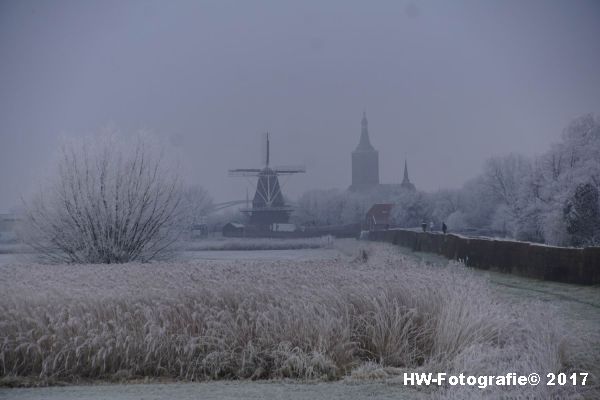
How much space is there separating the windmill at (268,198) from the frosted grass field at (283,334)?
75.3 m

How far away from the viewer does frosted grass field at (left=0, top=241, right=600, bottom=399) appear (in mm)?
8938

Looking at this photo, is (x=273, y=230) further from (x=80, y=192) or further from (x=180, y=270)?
(x=180, y=270)

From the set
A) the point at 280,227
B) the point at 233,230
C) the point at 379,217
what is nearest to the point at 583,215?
the point at 280,227

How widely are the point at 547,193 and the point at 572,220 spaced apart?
8.59m

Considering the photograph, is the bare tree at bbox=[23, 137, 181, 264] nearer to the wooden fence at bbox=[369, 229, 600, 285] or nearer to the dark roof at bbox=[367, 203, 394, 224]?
the wooden fence at bbox=[369, 229, 600, 285]

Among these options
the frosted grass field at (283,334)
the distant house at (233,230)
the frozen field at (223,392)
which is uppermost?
the distant house at (233,230)

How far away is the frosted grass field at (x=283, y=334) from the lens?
8.94 metres

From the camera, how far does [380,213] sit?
11019cm

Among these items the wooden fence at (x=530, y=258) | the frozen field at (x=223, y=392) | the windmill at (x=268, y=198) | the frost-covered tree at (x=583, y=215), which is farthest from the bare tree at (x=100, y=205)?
the windmill at (x=268, y=198)

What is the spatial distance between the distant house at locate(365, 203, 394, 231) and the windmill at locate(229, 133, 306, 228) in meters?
19.9

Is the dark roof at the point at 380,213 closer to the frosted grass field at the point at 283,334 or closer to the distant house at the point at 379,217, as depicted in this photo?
the distant house at the point at 379,217

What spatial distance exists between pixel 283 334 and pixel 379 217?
100 metres

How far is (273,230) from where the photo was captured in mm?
86250

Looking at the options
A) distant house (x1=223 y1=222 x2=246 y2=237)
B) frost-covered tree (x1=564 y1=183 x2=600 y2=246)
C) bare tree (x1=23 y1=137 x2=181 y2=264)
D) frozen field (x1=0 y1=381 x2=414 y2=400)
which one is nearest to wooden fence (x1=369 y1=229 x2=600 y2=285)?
frozen field (x1=0 y1=381 x2=414 y2=400)
